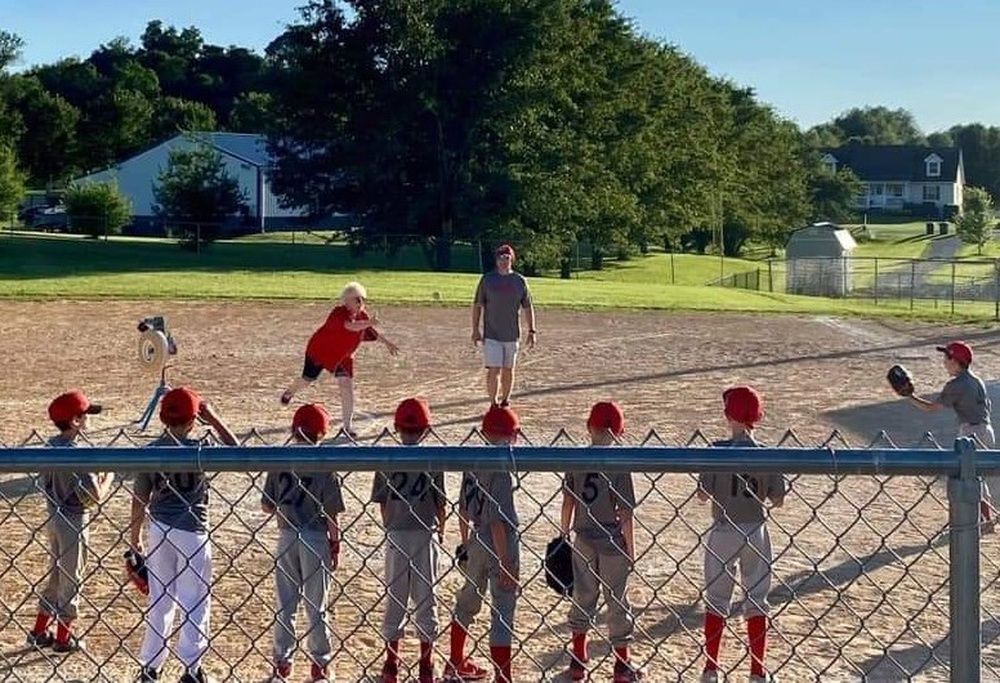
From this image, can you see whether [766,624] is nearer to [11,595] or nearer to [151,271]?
[11,595]

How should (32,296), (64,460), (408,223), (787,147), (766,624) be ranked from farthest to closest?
(787,147), (408,223), (32,296), (766,624), (64,460)

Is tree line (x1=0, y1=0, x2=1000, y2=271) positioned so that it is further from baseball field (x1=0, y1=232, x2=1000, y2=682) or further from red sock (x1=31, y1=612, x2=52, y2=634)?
red sock (x1=31, y1=612, x2=52, y2=634)

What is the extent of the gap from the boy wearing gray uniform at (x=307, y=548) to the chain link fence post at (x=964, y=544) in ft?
11.4

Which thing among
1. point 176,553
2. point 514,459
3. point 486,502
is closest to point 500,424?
point 486,502

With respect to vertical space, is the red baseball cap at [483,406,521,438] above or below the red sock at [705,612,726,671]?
above

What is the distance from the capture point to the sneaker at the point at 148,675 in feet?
19.2

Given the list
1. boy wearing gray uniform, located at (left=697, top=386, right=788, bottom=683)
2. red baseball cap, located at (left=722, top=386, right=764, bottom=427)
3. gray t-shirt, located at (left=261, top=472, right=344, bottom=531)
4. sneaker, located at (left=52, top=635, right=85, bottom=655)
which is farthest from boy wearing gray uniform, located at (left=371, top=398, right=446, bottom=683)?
sneaker, located at (left=52, top=635, right=85, bottom=655)

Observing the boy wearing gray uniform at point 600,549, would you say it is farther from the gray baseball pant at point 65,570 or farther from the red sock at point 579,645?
the gray baseball pant at point 65,570

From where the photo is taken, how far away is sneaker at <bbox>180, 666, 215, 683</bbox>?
6.04 meters

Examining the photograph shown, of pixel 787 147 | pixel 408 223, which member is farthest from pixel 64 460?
pixel 787 147

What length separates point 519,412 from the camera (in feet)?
51.4

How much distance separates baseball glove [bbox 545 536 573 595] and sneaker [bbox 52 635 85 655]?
2.53 metres

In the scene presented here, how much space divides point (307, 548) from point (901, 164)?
441 feet

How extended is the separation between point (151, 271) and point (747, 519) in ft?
103
